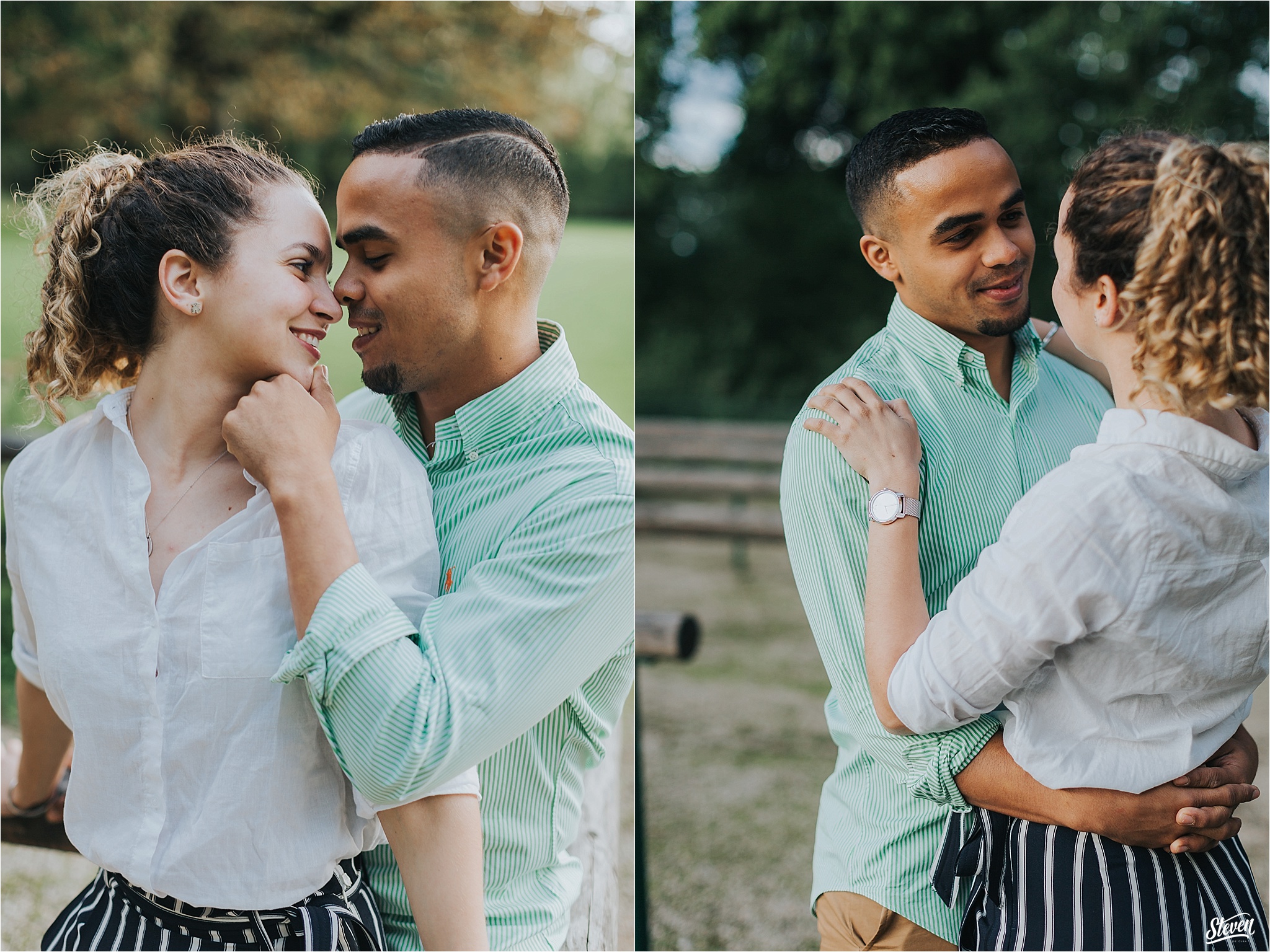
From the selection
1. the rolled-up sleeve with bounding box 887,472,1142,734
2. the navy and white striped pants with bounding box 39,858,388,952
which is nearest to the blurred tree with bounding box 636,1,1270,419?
the rolled-up sleeve with bounding box 887,472,1142,734

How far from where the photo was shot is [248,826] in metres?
1.33

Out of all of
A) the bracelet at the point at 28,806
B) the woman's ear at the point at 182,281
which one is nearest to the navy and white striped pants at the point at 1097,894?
the woman's ear at the point at 182,281

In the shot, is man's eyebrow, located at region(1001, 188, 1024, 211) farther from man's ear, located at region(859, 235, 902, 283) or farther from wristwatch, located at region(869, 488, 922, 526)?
wristwatch, located at region(869, 488, 922, 526)

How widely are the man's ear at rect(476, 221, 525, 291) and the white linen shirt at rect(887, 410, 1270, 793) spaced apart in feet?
2.66

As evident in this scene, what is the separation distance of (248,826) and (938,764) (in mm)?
955

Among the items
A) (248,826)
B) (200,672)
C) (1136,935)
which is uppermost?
(200,672)

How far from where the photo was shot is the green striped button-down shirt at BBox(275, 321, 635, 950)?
1.26 m

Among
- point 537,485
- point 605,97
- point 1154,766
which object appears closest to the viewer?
point 1154,766

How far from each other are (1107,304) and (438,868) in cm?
117

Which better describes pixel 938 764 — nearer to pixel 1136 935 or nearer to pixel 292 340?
pixel 1136 935

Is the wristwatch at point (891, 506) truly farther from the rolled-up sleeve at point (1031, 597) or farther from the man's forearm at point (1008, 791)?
the man's forearm at point (1008, 791)

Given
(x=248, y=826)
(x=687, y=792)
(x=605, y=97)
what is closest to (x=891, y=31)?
(x=605, y=97)

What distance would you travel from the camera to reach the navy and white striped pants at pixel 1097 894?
139cm
